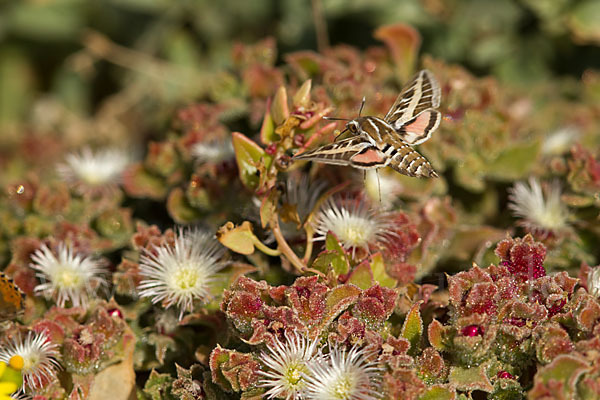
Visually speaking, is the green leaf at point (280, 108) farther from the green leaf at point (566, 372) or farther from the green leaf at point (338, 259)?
the green leaf at point (566, 372)

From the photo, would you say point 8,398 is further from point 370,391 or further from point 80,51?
point 80,51

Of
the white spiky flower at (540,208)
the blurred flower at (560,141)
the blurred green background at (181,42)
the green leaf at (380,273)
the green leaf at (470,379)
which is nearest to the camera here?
the green leaf at (470,379)

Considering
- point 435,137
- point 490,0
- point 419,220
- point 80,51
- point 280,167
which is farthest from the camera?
point 80,51

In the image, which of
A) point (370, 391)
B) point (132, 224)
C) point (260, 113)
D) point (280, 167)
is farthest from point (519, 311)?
point (132, 224)

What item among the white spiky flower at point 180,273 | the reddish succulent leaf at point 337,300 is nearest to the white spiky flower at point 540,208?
the reddish succulent leaf at point 337,300

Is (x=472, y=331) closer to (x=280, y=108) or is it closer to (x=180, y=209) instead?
(x=280, y=108)

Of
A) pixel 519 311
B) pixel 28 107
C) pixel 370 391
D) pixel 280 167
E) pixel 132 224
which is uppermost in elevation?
pixel 28 107
